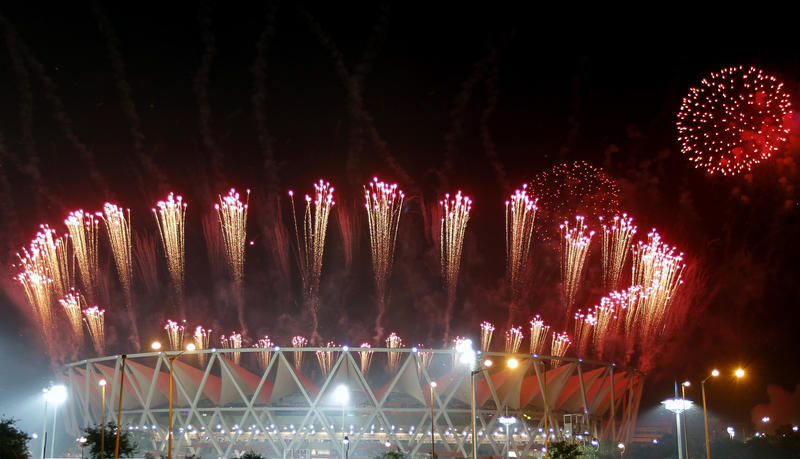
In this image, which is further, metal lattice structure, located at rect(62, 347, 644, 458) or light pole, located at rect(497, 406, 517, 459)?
metal lattice structure, located at rect(62, 347, 644, 458)

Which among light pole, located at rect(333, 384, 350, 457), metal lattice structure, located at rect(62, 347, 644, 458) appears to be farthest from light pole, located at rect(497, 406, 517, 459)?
light pole, located at rect(333, 384, 350, 457)

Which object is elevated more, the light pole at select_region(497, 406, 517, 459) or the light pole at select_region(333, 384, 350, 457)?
the light pole at select_region(333, 384, 350, 457)

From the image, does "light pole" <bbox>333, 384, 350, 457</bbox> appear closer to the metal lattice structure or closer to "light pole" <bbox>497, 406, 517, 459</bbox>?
the metal lattice structure

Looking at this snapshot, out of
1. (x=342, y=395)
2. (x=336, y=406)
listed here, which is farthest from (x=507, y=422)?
(x=342, y=395)

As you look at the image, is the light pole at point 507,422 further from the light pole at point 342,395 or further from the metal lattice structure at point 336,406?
the light pole at point 342,395

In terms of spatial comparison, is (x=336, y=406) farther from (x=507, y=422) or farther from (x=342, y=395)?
(x=507, y=422)

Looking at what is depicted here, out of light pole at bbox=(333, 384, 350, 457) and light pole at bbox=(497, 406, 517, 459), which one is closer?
light pole at bbox=(497, 406, 517, 459)

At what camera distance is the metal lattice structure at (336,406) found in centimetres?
7131

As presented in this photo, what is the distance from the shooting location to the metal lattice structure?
234ft

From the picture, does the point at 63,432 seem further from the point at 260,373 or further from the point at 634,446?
the point at 634,446

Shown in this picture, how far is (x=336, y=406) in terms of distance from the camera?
7131cm

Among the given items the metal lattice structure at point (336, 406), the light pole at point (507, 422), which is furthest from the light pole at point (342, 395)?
the light pole at point (507, 422)

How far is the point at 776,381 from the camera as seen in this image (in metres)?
97.6

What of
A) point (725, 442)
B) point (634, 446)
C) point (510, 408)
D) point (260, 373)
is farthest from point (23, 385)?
point (725, 442)
